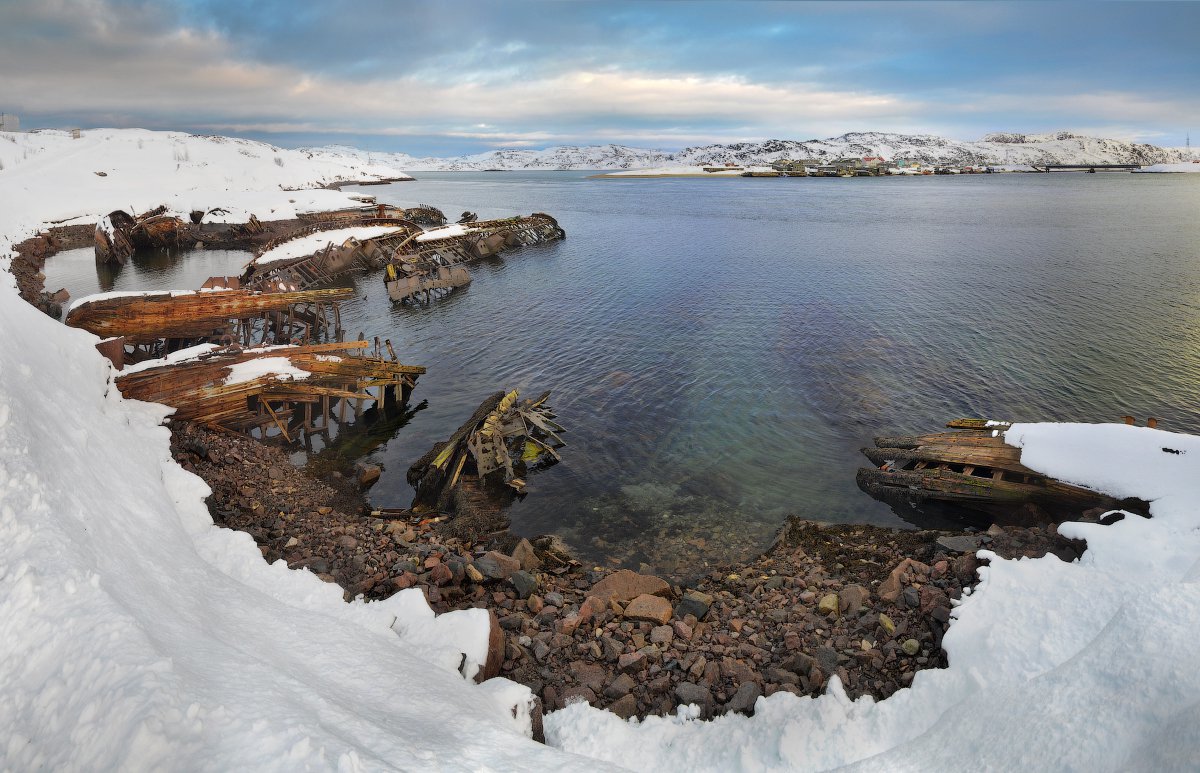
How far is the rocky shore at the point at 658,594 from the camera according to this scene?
28.5 feet

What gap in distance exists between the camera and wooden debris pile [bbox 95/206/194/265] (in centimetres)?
4853

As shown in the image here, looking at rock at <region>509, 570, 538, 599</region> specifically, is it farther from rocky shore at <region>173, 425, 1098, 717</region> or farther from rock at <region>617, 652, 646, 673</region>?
rock at <region>617, 652, 646, 673</region>

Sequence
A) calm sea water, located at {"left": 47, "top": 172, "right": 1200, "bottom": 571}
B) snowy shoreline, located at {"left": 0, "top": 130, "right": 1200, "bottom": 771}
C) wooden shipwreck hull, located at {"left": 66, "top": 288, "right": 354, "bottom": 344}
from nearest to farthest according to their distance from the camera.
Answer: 1. snowy shoreline, located at {"left": 0, "top": 130, "right": 1200, "bottom": 771}
2. calm sea water, located at {"left": 47, "top": 172, "right": 1200, "bottom": 571}
3. wooden shipwreck hull, located at {"left": 66, "top": 288, "right": 354, "bottom": 344}

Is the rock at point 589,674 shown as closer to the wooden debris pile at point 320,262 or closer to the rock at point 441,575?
the rock at point 441,575

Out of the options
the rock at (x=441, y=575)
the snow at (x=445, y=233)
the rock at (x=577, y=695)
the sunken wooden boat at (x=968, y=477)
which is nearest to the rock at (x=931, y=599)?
the rock at (x=577, y=695)

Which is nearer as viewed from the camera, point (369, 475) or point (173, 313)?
point (369, 475)

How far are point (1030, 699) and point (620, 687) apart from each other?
195 inches

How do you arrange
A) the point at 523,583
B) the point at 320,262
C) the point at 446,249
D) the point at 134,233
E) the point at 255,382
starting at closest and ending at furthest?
the point at 523,583 < the point at 255,382 < the point at 320,262 < the point at 446,249 < the point at 134,233

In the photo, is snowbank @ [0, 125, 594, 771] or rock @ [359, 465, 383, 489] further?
rock @ [359, 465, 383, 489]

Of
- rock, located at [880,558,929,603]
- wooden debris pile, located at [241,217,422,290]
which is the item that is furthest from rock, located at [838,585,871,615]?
wooden debris pile, located at [241,217,422,290]

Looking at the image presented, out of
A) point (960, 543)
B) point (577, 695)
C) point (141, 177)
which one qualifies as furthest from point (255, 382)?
point (141, 177)

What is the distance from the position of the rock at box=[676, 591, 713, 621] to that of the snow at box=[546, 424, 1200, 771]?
262 cm

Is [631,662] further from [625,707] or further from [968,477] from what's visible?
[968,477]

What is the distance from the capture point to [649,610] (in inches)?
408
